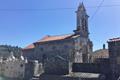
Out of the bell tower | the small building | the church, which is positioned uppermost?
the bell tower

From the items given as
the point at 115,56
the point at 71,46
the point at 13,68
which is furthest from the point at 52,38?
the point at 115,56

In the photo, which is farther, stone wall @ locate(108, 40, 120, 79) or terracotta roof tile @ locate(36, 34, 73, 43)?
terracotta roof tile @ locate(36, 34, 73, 43)

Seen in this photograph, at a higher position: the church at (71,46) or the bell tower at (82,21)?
the bell tower at (82,21)

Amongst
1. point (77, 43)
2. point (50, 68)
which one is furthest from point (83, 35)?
point (50, 68)

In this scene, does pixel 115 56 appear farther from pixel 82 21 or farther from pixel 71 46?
pixel 82 21

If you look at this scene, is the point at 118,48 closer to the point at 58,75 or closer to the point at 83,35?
the point at 58,75

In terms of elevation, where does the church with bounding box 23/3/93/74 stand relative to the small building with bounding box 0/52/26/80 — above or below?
above

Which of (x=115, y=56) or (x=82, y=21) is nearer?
(x=115, y=56)

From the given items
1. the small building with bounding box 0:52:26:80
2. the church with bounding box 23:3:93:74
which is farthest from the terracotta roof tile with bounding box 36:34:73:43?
the small building with bounding box 0:52:26:80

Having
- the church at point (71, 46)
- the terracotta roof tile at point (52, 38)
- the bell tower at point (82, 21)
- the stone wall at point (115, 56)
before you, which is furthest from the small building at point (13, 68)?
the stone wall at point (115, 56)

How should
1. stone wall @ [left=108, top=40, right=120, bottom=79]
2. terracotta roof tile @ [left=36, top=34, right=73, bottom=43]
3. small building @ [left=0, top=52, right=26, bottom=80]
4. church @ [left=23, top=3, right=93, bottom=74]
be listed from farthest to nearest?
terracotta roof tile @ [left=36, top=34, right=73, bottom=43]
small building @ [left=0, top=52, right=26, bottom=80]
church @ [left=23, top=3, right=93, bottom=74]
stone wall @ [left=108, top=40, right=120, bottom=79]

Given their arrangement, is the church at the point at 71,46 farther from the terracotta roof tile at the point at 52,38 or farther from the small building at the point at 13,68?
the small building at the point at 13,68

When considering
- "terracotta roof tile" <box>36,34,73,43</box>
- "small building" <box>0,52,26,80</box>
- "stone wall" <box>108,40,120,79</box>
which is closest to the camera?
"stone wall" <box>108,40,120,79</box>

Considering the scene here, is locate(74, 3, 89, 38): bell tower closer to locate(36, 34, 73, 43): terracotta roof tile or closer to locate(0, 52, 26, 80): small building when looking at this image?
locate(36, 34, 73, 43): terracotta roof tile
